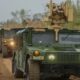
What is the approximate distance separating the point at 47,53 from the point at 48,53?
30mm

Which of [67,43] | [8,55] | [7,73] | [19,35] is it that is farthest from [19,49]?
[8,55]

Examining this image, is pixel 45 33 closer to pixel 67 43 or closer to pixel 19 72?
pixel 67 43

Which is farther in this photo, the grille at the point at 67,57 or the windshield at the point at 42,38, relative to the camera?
the windshield at the point at 42,38

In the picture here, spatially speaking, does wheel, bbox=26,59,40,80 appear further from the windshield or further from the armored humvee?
the windshield

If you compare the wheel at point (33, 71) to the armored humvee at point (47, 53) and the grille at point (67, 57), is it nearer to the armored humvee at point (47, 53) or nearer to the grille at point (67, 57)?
the armored humvee at point (47, 53)

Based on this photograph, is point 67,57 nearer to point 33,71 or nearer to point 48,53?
point 48,53

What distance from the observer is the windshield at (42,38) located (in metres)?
13.2

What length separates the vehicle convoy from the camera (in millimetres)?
11953

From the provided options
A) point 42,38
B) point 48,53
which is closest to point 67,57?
point 48,53

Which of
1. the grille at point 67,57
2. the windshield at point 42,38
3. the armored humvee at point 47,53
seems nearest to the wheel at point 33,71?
the armored humvee at point 47,53

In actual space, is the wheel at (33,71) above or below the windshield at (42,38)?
below

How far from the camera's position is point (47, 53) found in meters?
11.9

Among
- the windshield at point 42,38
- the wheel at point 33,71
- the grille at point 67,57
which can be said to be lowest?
the wheel at point 33,71

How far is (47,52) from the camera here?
11938mm
